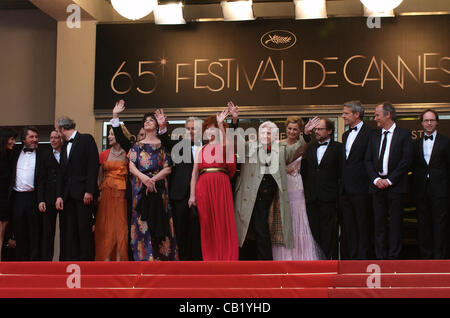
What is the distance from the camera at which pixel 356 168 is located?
7.71m

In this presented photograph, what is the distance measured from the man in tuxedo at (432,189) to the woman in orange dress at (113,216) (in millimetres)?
2994

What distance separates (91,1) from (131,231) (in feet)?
13.2

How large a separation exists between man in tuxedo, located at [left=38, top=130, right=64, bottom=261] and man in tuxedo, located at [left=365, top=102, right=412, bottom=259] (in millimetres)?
3225

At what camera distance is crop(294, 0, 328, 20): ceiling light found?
33.8 feet

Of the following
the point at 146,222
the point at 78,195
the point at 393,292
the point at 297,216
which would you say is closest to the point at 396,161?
the point at 297,216

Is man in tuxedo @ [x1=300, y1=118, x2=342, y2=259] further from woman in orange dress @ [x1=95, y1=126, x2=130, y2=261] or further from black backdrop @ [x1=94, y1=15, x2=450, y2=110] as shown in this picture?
black backdrop @ [x1=94, y1=15, x2=450, y2=110]

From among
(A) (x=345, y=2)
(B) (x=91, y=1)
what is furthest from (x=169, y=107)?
(A) (x=345, y=2)

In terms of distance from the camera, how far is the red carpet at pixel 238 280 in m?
6.36

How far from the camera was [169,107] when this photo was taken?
1050cm

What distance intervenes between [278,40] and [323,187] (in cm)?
321

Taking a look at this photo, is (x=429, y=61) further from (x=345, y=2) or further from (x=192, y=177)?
(x=192, y=177)

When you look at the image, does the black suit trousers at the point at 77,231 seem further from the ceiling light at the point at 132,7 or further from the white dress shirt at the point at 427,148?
the white dress shirt at the point at 427,148

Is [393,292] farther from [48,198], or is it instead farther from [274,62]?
[274,62]
